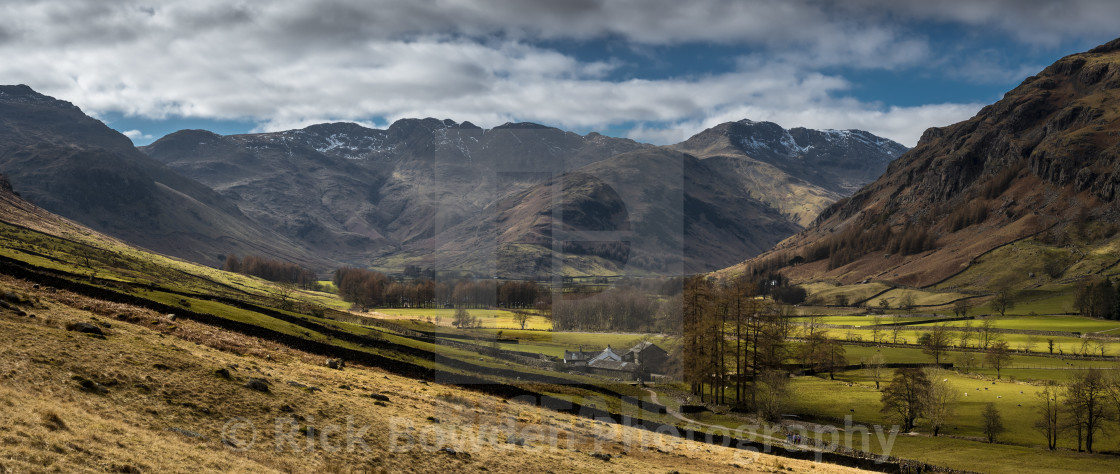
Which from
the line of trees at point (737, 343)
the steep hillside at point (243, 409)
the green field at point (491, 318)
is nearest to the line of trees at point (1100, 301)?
the line of trees at point (737, 343)

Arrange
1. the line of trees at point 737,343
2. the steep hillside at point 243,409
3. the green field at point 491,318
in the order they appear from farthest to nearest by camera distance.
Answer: the green field at point 491,318, the line of trees at point 737,343, the steep hillside at point 243,409

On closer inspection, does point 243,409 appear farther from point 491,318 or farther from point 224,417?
point 491,318

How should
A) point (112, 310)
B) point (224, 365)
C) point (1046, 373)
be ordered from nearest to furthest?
point (224, 365)
point (112, 310)
point (1046, 373)

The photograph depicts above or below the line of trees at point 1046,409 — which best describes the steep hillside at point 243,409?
above

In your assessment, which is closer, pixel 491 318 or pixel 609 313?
pixel 491 318

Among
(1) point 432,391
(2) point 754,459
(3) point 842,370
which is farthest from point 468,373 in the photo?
(3) point 842,370

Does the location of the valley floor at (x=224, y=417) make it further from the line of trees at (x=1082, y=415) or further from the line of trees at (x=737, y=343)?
the line of trees at (x=1082, y=415)

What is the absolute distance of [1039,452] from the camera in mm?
61875

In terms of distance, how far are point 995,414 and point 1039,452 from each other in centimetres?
569

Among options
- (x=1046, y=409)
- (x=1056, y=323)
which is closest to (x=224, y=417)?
(x=1046, y=409)

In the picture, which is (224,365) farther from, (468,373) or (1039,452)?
(1039,452)

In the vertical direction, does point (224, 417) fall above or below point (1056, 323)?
above

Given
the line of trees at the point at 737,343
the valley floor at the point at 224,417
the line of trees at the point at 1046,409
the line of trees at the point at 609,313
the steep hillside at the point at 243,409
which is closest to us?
the valley floor at the point at 224,417

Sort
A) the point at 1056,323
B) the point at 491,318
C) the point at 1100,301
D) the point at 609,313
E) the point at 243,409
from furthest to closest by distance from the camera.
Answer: the point at 609,313 < the point at 491,318 < the point at 1100,301 < the point at 1056,323 < the point at 243,409
